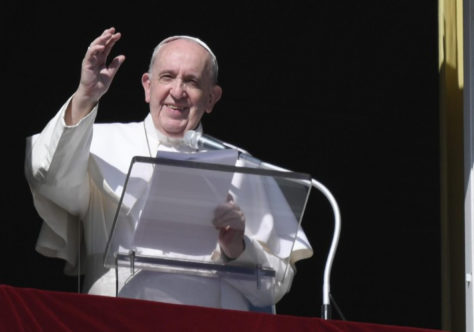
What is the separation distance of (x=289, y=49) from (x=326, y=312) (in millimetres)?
2476

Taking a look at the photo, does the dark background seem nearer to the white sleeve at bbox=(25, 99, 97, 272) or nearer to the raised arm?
the white sleeve at bbox=(25, 99, 97, 272)

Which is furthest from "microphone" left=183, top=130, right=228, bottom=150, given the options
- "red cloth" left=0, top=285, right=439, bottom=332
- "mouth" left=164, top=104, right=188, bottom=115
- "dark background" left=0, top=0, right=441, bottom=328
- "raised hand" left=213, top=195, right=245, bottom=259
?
"dark background" left=0, top=0, right=441, bottom=328

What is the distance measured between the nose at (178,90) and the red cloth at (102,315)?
1.25 metres

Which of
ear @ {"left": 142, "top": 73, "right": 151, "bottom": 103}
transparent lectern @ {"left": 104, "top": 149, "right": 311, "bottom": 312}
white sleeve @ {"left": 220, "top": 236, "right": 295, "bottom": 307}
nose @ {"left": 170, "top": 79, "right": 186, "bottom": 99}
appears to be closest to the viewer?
transparent lectern @ {"left": 104, "top": 149, "right": 311, "bottom": 312}

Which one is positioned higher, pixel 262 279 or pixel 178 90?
pixel 178 90

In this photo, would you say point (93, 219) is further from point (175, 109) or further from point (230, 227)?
point (230, 227)

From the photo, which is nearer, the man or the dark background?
the man

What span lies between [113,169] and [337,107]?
188 cm

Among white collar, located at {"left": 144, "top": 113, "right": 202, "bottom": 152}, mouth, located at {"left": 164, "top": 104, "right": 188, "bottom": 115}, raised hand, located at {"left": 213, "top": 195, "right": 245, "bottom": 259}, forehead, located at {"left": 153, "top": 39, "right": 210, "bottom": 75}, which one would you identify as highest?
forehead, located at {"left": 153, "top": 39, "right": 210, "bottom": 75}


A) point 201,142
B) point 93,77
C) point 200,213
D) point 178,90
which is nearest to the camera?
point 200,213

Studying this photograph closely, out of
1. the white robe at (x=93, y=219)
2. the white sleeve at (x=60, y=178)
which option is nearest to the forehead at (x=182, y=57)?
the white robe at (x=93, y=219)

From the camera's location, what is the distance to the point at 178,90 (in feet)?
19.4

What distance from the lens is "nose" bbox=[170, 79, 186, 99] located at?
233 inches

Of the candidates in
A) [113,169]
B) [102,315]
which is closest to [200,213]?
[102,315]
